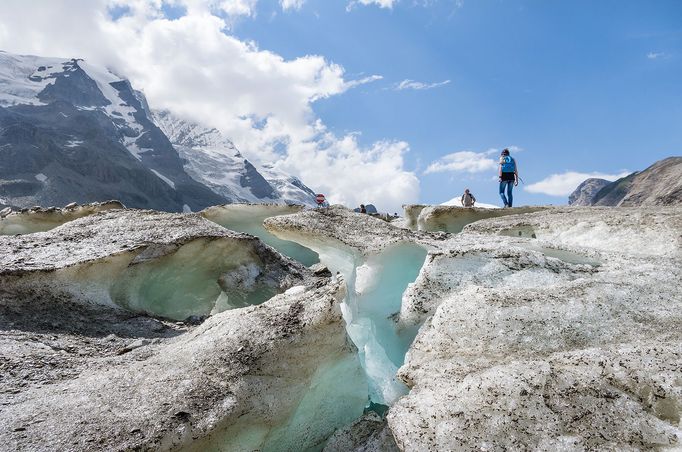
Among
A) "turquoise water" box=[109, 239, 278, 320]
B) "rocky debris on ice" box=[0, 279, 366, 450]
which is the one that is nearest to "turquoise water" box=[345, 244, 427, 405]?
"rocky debris on ice" box=[0, 279, 366, 450]

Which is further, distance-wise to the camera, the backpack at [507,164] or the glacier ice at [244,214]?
the backpack at [507,164]

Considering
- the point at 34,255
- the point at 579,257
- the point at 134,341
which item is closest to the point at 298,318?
the point at 134,341

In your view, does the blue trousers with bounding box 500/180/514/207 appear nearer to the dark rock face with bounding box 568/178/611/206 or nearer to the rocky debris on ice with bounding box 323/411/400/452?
the rocky debris on ice with bounding box 323/411/400/452

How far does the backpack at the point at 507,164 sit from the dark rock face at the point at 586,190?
10471 cm

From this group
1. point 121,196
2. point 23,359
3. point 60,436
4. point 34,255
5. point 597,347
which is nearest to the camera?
point 60,436

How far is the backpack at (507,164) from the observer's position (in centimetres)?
1981

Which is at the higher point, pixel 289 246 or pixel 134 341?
pixel 289 246

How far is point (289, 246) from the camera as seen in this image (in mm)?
21672

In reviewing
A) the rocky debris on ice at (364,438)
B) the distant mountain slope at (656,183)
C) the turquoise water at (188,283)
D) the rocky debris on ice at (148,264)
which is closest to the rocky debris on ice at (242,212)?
the rocky debris on ice at (148,264)

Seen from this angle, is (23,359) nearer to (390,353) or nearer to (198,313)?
(390,353)

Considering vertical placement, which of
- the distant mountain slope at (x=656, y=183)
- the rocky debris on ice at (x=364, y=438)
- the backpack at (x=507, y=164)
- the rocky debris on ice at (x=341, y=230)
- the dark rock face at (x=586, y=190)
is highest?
the dark rock face at (x=586, y=190)

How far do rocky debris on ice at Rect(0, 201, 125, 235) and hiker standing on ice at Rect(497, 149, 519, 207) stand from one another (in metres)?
14.7

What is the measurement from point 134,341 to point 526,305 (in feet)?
21.7

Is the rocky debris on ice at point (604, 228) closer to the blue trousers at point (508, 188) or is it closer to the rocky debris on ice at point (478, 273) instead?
the rocky debris on ice at point (478, 273)
